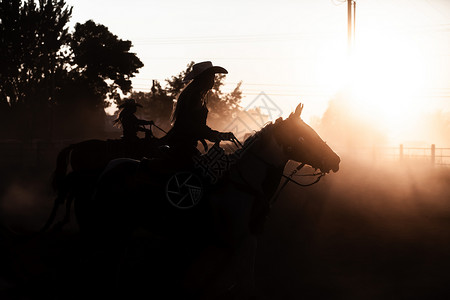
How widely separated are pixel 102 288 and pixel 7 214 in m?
10.3

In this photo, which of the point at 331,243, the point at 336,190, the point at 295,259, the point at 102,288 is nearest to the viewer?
→ the point at 102,288

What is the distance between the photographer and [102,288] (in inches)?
237

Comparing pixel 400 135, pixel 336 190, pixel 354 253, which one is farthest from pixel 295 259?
pixel 400 135

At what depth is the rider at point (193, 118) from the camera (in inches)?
235

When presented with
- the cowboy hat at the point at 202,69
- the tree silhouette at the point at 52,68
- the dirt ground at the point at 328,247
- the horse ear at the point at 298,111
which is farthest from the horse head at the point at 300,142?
the tree silhouette at the point at 52,68

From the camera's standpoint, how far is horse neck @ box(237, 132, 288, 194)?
6.31 m

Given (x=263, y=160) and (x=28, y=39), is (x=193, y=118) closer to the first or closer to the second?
(x=263, y=160)

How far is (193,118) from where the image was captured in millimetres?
5969

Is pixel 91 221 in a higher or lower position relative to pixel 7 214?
higher

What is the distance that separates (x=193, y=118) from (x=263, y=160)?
1.13m

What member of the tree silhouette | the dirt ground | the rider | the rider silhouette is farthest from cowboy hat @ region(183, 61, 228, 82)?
the tree silhouette

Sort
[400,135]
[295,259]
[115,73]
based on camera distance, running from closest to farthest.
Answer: [295,259] → [115,73] → [400,135]

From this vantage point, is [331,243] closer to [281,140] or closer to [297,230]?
A: [297,230]

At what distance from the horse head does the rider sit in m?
0.78
